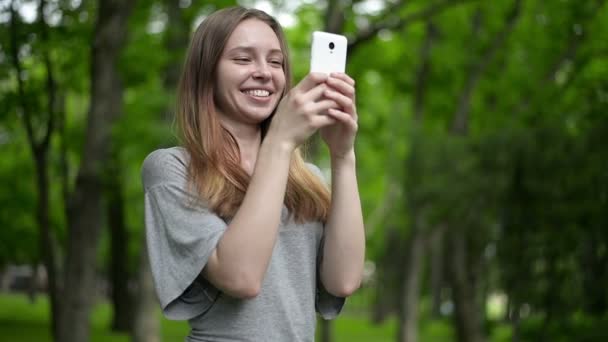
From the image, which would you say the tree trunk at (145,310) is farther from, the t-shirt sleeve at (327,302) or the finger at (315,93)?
the finger at (315,93)

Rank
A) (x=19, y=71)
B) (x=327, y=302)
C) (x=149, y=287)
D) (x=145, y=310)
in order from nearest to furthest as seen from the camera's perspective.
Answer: (x=327, y=302) → (x=19, y=71) → (x=149, y=287) → (x=145, y=310)

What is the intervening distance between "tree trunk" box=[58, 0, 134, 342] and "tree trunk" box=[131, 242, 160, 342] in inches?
140

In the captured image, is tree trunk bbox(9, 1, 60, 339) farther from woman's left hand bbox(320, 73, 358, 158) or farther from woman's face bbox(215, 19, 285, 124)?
woman's left hand bbox(320, 73, 358, 158)

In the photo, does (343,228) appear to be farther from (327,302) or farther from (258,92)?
(258,92)

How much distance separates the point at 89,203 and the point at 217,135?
864 centimetres

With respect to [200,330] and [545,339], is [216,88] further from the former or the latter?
[545,339]

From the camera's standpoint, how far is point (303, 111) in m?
2.16

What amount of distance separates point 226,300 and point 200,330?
100 millimetres

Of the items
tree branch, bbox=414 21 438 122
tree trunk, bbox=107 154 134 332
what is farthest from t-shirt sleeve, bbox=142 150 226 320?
tree trunk, bbox=107 154 134 332

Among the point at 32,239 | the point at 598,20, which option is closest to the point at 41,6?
the point at 598,20

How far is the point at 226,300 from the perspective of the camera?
7.36 feet

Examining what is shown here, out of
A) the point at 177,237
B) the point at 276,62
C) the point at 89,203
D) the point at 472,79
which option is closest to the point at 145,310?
the point at 89,203

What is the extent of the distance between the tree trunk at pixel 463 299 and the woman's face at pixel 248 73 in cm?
1549

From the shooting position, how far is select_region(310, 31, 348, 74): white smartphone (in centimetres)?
220
